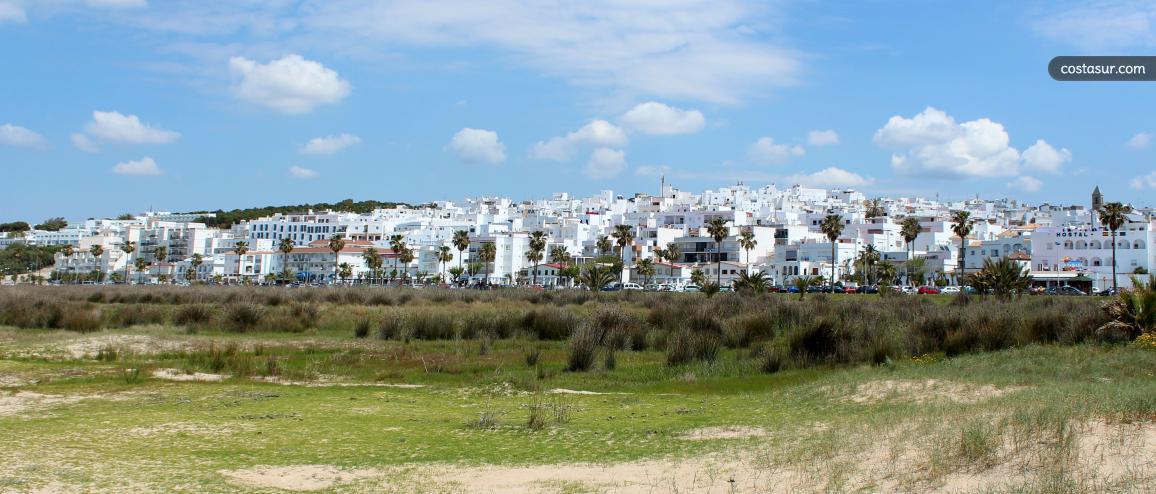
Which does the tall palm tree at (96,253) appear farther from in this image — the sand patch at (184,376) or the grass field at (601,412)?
the sand patch at (184,376)

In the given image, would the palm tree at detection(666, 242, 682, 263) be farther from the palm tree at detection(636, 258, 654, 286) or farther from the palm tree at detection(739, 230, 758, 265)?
the palm tree at detection(739, 230, 758, 265)

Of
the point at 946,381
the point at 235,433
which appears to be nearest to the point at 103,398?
the point at 235,433

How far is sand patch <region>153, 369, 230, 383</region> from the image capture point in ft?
61.6

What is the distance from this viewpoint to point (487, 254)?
11469 centimetres

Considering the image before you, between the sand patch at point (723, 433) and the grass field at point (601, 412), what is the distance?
2.6 inches

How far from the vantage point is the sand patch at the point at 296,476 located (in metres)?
9.20

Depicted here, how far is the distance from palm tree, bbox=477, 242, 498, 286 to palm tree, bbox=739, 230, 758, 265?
33.1 metres

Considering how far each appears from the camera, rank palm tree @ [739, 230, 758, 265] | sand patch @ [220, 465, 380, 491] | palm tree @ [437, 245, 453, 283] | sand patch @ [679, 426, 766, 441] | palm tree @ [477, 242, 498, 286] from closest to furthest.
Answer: sand patch @ [220, 465, 380, 491]
sand patch @ [679, 426, 766, 441]
palm tree @ [739, 230, 758, 265]
palm tree @ [477, 242, 498, 286]
palm tree @ [437, 245, 453, 283]

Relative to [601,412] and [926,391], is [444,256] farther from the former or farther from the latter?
[926,391]

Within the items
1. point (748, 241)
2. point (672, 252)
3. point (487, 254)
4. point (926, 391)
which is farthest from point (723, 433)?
point (672, 252)

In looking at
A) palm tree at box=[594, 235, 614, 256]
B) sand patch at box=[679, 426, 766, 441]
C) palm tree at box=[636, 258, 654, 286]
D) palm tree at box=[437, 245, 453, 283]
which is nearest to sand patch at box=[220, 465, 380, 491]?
sand patch at box=[679, 426, 766, 441]

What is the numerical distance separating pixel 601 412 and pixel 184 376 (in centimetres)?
1028

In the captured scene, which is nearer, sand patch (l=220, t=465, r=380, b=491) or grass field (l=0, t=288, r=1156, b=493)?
grass field (l=0, t=288, r=1156, b=493)

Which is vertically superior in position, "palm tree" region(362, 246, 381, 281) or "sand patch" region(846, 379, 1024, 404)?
"palm tree" region(362, 246, 381, 281)
